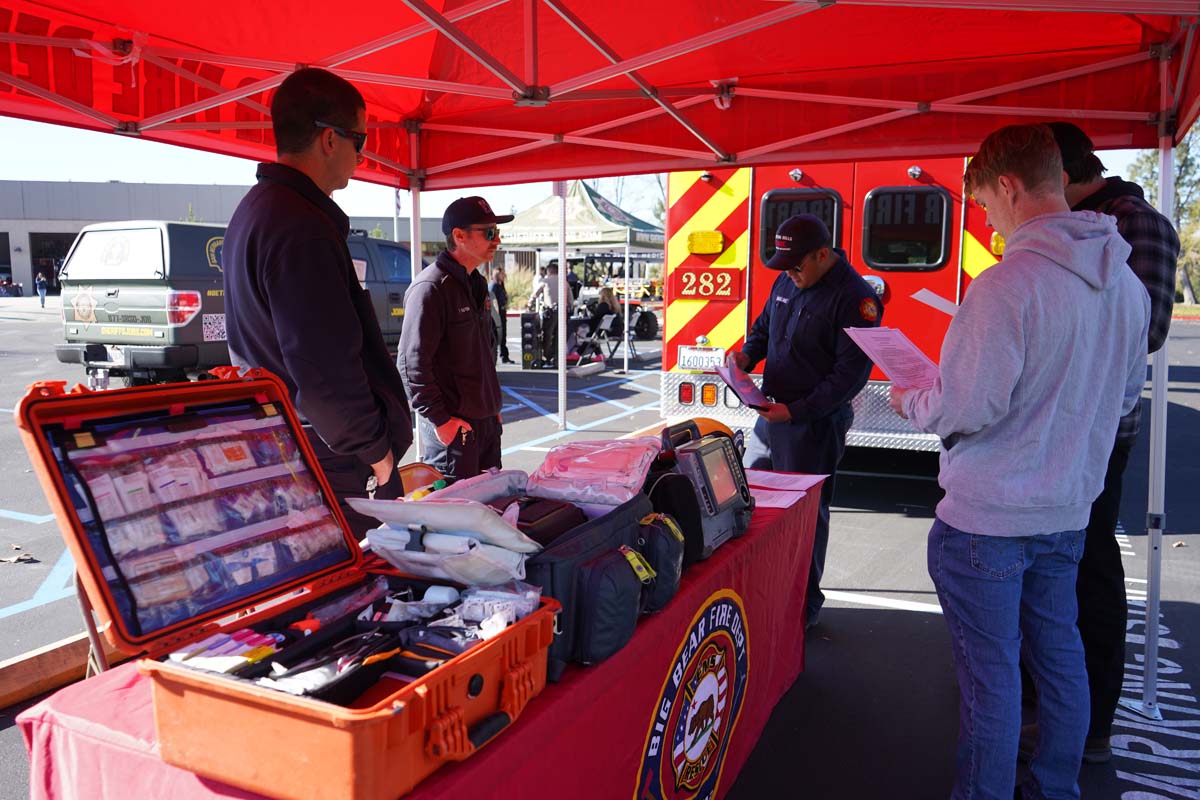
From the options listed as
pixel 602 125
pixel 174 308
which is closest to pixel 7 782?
pixel 602 125

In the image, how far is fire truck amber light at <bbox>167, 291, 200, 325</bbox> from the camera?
9172mm

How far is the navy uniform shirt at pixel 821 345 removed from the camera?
3.39 meters

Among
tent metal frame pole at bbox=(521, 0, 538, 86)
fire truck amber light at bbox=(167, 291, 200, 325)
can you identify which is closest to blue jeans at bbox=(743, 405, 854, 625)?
tent metal frame pole at bbox=(521, 0, 538, 86)

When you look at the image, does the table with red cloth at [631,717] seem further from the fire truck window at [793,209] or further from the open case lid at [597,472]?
the fire truck window at [793,209]

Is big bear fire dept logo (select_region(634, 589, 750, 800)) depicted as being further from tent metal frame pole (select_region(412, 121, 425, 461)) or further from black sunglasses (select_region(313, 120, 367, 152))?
tent metal frame pole (select_region(412, 121, 425, 461))

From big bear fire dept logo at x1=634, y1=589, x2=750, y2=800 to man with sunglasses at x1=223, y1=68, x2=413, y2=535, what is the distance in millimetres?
910

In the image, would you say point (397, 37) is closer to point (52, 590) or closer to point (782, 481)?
point (782, 481)

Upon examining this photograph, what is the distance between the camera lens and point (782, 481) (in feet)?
10.4

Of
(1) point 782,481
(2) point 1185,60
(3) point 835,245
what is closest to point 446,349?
(1) point 782,481

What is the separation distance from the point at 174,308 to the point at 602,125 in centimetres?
694

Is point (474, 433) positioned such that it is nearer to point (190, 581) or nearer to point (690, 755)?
point (690, 755)

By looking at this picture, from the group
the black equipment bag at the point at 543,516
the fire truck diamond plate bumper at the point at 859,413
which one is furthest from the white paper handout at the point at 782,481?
the fire truck diamond plate bumper at the point at 859,413

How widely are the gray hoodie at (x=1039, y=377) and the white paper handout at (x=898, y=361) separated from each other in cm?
10

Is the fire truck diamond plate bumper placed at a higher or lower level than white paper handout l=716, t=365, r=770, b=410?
lower
